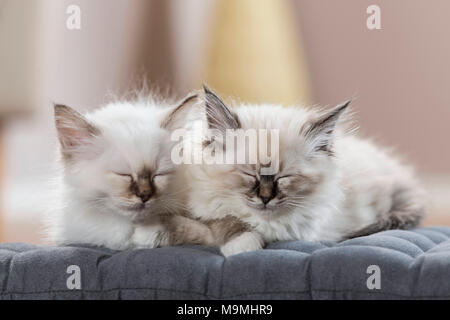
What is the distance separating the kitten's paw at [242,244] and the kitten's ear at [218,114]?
10.3 inches

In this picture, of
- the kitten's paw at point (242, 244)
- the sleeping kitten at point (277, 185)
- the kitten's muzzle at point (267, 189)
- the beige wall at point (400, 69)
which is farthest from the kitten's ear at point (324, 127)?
the beige wall at point (400, 69)

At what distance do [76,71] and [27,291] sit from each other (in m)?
2.31

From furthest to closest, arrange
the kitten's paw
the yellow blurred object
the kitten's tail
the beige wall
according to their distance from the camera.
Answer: the beige wall → the yellow blurred object → the kitten's tail → the kitten's paw

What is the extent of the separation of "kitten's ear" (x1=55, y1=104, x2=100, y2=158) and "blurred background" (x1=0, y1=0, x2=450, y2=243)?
1.70m

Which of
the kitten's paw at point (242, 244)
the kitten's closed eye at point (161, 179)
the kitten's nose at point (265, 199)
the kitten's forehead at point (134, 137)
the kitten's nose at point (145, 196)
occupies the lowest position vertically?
the kitten's paw at point (242, 244)

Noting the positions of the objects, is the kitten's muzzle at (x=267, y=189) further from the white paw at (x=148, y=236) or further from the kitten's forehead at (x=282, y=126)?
the white paw at (x=148, y=236)

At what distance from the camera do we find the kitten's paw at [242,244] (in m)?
1.42

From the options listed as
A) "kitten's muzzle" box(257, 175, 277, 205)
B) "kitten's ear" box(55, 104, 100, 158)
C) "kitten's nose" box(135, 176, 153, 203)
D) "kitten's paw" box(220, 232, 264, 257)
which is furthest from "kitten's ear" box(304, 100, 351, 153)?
"kitten's ear" box(55, 104, 100, 158)

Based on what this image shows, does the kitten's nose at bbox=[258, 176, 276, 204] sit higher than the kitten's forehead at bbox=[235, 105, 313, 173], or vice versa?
the kitten's forehead at bbox=[235, 105, 313, 173]

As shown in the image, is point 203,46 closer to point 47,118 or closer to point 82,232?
point 47,118

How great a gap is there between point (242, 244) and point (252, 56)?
1.90 m

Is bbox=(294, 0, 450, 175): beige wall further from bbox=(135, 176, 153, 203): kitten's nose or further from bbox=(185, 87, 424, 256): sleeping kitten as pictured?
bbox=(135, 176, 153, 203): kitten's nose

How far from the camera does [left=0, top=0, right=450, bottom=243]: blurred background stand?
10.7 feet
